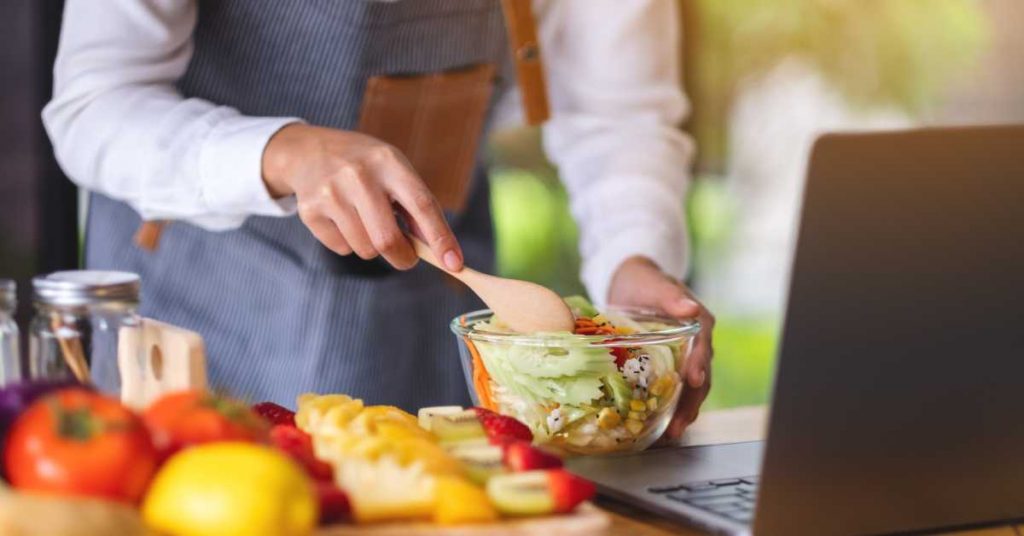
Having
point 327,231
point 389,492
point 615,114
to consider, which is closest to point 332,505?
point 389,492

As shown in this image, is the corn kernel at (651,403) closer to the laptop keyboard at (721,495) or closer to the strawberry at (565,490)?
the laptop keyboard at (721,495)

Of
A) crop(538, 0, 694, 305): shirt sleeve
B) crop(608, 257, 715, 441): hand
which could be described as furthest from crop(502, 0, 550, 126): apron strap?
crop(608, 257, 715, 441): hand

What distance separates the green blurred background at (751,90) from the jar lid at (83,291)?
86.3 inches

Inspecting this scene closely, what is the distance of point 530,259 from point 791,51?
2.75ft

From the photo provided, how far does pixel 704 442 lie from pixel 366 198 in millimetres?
414

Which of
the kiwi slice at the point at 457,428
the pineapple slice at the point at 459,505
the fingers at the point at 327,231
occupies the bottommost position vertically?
the pineapple slice at the point at 459,505

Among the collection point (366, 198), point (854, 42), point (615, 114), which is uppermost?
point (854, 42)

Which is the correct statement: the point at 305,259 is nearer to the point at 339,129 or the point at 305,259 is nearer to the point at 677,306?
the point at 339,129

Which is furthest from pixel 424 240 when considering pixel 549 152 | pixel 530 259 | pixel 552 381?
pixel 530 259

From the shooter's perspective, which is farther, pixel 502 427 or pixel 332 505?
pixel 502 427

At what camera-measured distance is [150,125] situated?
58.5 inches

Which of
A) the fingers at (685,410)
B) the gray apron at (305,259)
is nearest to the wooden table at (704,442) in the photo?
the fingers at (685,410)

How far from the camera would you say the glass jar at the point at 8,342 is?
0.97 m

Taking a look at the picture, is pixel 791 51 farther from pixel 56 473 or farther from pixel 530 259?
pixel 56 473
